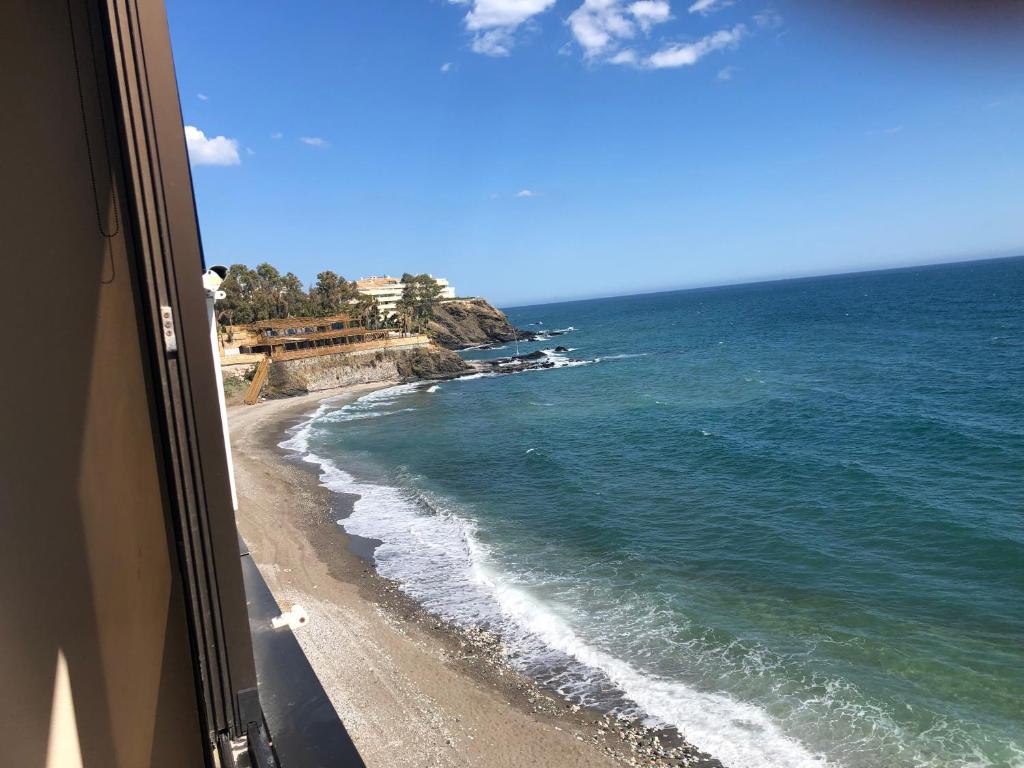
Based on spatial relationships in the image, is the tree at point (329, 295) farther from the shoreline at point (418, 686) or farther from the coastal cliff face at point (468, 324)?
the shoreline at point (418, 686)

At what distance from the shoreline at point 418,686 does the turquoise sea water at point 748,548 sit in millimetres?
551

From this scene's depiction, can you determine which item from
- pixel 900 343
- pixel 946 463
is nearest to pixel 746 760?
pixel 946 463

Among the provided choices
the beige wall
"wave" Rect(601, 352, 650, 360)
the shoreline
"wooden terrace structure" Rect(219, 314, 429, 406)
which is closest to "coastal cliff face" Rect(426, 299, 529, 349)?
"wooden terrace structure" Rect(219, 314, 429, 406)

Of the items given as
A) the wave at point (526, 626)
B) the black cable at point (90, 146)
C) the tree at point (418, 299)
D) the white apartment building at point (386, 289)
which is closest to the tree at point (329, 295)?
the tree at point (418, 299)

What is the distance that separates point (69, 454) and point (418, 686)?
8.85m

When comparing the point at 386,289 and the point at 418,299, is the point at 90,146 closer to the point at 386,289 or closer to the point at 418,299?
the point at 418,299

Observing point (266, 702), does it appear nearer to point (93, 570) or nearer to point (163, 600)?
point (163, 600)

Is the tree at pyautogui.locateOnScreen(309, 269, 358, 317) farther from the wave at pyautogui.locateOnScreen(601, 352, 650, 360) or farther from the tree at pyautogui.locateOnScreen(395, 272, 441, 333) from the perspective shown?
the wave at pyautogui.locateOnScreen(601, 352, 650, 360)

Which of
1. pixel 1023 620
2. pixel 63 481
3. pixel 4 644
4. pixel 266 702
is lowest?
pixel 1023 620

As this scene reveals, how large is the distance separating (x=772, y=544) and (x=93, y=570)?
14.7 meters

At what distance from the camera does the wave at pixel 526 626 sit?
A: 8.09 meters

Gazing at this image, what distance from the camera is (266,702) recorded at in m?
2.21

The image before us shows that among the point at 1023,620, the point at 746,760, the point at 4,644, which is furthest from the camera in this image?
the point at 1023,620

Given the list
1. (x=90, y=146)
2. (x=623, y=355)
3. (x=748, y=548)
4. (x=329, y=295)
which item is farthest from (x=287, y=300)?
(x=90, y=146)
